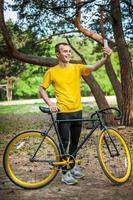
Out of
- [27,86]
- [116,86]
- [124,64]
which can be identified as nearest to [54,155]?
[124,64]

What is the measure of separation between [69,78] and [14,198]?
181 centimetres

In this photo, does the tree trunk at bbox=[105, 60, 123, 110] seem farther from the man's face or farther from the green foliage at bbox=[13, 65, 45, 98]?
the green foliage at bbox=[13, 65, 45, 98]

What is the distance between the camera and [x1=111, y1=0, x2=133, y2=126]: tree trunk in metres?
16.9

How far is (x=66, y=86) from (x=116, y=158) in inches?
50.4

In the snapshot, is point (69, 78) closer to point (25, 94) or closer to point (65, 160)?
point (65, 160)

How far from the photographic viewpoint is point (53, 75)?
638 cm

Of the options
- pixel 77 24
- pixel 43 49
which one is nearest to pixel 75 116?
pixel 77 24

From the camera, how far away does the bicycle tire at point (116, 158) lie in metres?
6.39

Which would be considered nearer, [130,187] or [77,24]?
[130,187]

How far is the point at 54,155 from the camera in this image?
6.27 m

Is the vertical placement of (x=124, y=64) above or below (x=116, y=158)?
above

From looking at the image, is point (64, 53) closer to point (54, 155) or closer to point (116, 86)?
point (54, 155)

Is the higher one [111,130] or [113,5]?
[113,5]

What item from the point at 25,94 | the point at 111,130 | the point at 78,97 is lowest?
the point at 25,94
